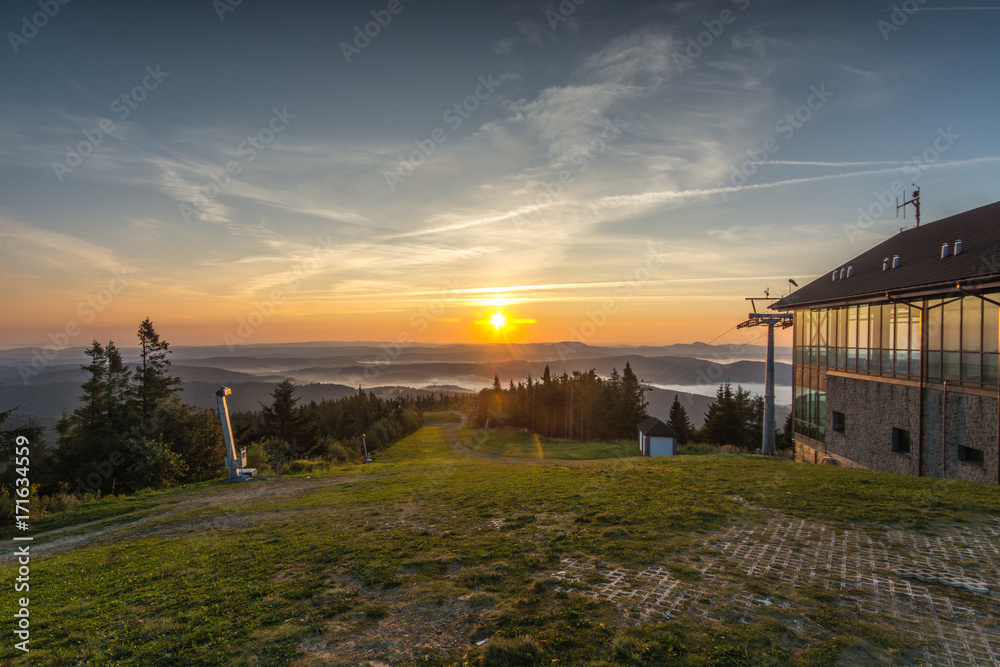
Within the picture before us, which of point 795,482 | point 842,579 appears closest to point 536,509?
point 842,579

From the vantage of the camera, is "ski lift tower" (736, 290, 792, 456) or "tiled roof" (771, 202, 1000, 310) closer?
"tiled roof" (771, 202, 1000, 310)

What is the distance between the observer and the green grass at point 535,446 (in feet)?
137

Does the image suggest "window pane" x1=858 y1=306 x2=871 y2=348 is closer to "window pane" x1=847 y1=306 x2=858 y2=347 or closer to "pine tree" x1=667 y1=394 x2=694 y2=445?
"window pane" x1=847 y1=306 x2=858 y2=347

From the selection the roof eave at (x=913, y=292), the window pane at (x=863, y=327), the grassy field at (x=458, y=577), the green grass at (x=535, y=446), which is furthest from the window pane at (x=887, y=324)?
the green grass at (x=535, y=446)

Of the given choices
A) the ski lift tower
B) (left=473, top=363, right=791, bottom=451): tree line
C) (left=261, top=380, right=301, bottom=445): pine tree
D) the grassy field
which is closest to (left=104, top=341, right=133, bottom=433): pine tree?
(left=261, top=380, right=301, bottom=445): pine tree

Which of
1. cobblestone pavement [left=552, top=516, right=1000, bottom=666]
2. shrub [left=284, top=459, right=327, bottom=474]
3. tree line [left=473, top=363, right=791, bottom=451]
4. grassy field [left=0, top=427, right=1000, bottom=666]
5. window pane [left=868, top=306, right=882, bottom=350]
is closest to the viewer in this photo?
grassy field [left=0, top=427, right=1000, bottom=666]

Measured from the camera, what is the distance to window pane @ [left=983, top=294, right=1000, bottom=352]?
14.7 metres

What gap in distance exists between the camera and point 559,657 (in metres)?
5.09

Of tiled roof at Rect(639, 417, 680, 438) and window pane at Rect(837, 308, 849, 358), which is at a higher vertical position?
window pane at Rect(837, 308, 849, 358)

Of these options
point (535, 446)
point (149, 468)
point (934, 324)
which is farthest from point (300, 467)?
point (934, 324)

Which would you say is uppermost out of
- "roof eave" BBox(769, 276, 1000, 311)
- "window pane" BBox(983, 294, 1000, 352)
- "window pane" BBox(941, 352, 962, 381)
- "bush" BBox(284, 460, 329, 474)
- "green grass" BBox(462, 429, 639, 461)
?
"roof eave" BBox(769, 276, 1000, 311)

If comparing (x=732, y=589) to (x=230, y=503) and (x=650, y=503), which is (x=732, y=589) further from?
(x=230, y=503)

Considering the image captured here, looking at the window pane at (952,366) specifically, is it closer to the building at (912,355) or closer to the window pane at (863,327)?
the building at (912,355)

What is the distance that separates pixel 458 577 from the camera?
7.51m
